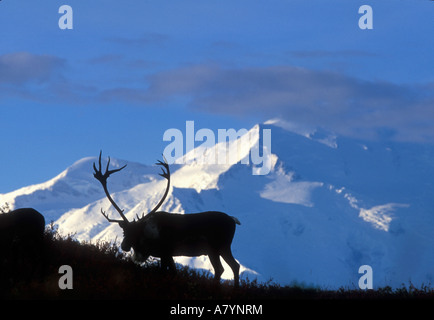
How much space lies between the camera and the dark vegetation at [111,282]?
14070mm

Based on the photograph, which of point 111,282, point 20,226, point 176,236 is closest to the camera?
point 111,282

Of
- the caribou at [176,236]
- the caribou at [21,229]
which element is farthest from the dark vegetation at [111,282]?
the caribou at [176,236]

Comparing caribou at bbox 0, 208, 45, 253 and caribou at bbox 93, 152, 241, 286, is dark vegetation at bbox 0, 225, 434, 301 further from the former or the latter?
caribou at bbox 93, 152, 241, 286

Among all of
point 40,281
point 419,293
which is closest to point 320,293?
point 419,293

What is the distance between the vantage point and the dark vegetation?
554 inches

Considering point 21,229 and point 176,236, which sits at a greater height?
point 21,229

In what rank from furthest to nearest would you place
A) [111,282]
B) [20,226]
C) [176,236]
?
[176,236] < [20,226] < [111,282]

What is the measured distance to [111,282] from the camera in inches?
581

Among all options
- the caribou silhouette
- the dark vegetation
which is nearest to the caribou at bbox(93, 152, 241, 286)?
the dark vegetation

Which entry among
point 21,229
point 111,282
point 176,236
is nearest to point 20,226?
point 21,229

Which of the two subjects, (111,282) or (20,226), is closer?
(111,282)

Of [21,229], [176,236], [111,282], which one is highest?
[21,229]

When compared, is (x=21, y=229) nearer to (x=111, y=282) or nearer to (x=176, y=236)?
(x=111, y=282)
